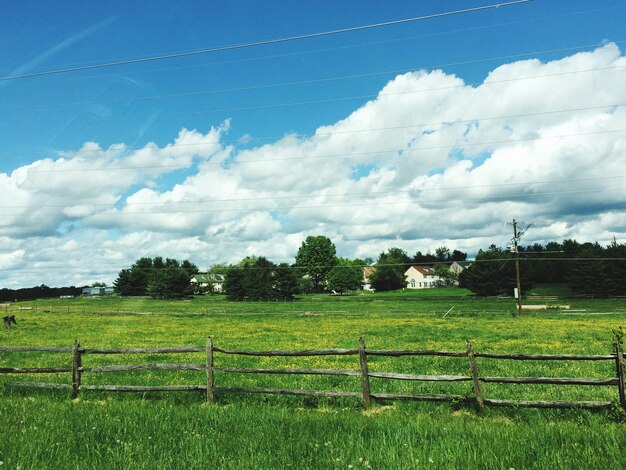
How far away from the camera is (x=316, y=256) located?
5551 inches

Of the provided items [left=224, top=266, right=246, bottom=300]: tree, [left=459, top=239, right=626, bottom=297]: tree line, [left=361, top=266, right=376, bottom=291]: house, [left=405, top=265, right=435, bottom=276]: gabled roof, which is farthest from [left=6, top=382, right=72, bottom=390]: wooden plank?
→ [left=405, top=265, right=435, bottom=276]: gabled roof

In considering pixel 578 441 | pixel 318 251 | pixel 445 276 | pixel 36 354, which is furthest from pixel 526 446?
pixel 445 276

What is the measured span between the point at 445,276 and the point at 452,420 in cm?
16264

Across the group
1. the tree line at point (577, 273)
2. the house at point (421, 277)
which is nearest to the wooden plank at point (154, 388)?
the tree line at point (577, 273)

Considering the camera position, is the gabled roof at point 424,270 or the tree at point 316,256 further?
the gabled roof at point 424,270

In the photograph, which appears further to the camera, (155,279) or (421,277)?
(421,277)

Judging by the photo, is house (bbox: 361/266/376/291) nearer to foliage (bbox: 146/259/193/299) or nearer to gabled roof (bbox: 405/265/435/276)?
gabled roof (bbox: 405/265/435/276)

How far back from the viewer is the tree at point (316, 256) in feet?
462

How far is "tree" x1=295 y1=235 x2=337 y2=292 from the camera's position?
141 meters

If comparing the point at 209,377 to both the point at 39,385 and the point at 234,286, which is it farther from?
the point at 234,286

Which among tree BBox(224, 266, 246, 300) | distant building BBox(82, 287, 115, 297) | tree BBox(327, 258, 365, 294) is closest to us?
tree BBox(224, 266, 246, 300)

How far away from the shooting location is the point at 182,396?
12016 mm

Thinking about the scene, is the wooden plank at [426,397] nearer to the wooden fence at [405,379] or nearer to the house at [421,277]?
the wooden fence at [405,379]

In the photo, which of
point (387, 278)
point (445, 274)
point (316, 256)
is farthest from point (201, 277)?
point (445, 274)
